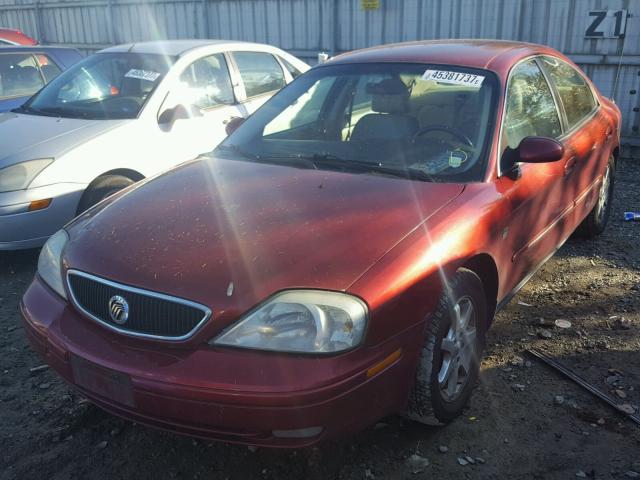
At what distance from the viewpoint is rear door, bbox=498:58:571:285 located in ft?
10.2

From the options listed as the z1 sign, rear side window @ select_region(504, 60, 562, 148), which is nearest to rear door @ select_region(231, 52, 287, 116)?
rear side window @ select_region(504, 60, 562, 148)

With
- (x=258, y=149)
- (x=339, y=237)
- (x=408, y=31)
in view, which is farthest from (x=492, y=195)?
(x=408, y=31)

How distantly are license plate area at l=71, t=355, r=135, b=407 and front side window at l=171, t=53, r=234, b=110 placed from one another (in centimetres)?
340

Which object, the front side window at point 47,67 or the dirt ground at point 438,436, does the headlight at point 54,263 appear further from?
the front side window at point 47,67

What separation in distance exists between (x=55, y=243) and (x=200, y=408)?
1230mm

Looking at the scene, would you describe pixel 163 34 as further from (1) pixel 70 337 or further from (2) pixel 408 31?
(1) pixel 70 337

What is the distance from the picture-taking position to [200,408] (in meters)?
2.10

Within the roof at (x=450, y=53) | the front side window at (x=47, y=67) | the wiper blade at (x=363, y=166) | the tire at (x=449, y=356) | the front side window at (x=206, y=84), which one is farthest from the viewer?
the front side window at (x=47, y=67)

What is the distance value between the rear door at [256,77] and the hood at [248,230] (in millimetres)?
2928

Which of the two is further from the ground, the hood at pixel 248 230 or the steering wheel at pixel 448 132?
the steering wheel at pixel 448 132

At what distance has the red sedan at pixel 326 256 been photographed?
2119mm

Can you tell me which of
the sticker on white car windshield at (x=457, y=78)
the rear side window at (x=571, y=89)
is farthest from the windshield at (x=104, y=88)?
the rear side window at (x=571, y=89)

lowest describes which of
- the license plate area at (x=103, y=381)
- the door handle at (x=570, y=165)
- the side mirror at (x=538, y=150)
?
the license plate area at (x=103, y=381)

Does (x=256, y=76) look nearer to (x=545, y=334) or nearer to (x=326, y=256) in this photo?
(x=545, y=334)
